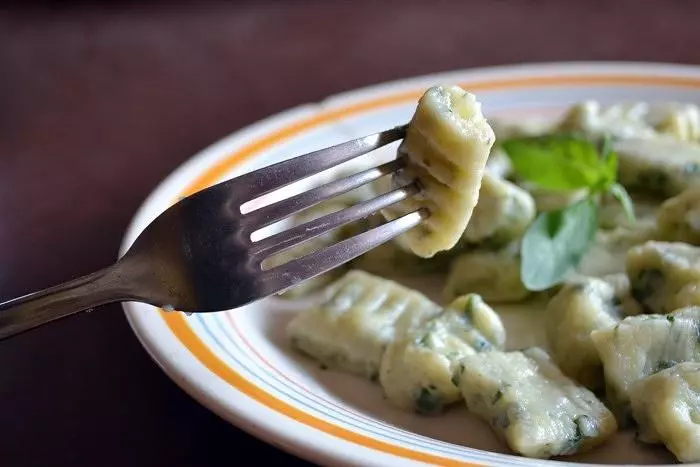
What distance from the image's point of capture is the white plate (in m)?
0.93

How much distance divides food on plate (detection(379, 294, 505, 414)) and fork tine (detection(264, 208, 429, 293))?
Result: 0.15 meters

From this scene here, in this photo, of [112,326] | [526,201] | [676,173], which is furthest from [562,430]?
[112,326]

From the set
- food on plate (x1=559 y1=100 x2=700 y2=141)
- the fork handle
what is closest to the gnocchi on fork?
the fork handle

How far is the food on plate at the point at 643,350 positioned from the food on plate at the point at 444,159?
0.75 ft

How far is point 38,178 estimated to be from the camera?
1.93 metres

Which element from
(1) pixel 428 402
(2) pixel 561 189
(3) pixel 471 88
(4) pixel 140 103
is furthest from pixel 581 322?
(4) pixel 140 103

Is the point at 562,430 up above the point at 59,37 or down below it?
below

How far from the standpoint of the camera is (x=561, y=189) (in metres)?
1.44

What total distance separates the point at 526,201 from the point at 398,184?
354 mm

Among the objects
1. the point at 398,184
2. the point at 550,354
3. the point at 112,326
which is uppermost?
the point at 398,184

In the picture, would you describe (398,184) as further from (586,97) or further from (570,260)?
(586,97)

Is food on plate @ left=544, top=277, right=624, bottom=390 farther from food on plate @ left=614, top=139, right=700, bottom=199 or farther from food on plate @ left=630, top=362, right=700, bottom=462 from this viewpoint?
food on plate @ left=614, top=139, right=700, bottom=199

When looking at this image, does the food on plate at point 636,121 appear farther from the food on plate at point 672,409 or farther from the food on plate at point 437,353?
the food on plate at point 672,409

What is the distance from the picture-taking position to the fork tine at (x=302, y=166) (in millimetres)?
1014
